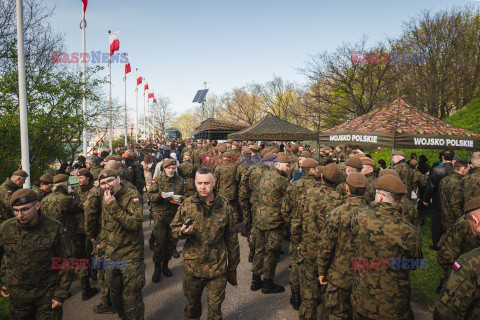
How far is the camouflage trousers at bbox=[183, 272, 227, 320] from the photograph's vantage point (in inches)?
132

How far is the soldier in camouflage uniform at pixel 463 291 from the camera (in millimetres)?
1966

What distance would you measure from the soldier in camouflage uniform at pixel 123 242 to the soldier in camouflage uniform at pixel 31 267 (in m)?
0.67

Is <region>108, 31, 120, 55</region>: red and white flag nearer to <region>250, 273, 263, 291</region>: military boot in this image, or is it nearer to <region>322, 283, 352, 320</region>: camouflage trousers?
<region>250, 273, 263, 291</region>: military boot

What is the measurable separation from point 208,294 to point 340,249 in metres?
1.71

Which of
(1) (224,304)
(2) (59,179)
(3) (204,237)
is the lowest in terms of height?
(1) (224,304)

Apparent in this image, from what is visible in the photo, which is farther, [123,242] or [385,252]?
[123,242]

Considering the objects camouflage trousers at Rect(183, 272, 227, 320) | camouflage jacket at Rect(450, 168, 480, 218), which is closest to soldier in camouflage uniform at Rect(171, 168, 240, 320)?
camouflage trousers at Rect(183, 272, 227, 320)

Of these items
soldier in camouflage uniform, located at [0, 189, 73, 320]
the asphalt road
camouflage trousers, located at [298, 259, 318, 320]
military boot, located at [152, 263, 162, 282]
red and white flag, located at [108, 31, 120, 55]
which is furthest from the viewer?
Answer: red and white flag, located at [108, 31, 120, 55]

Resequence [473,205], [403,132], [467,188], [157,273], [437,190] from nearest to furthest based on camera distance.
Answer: [473,205], [467,188], [157,273], [403,132], [437,190]

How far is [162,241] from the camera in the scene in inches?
219

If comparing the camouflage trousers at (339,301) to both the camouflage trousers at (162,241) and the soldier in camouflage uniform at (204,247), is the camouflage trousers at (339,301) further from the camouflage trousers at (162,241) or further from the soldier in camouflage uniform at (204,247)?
the camouflage trousers at (162,241)

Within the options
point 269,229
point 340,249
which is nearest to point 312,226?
point 340,249

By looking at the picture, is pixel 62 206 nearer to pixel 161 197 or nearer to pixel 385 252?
pixel 161 197

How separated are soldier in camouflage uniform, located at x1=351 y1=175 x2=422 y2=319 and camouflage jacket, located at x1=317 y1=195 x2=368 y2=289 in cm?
34
